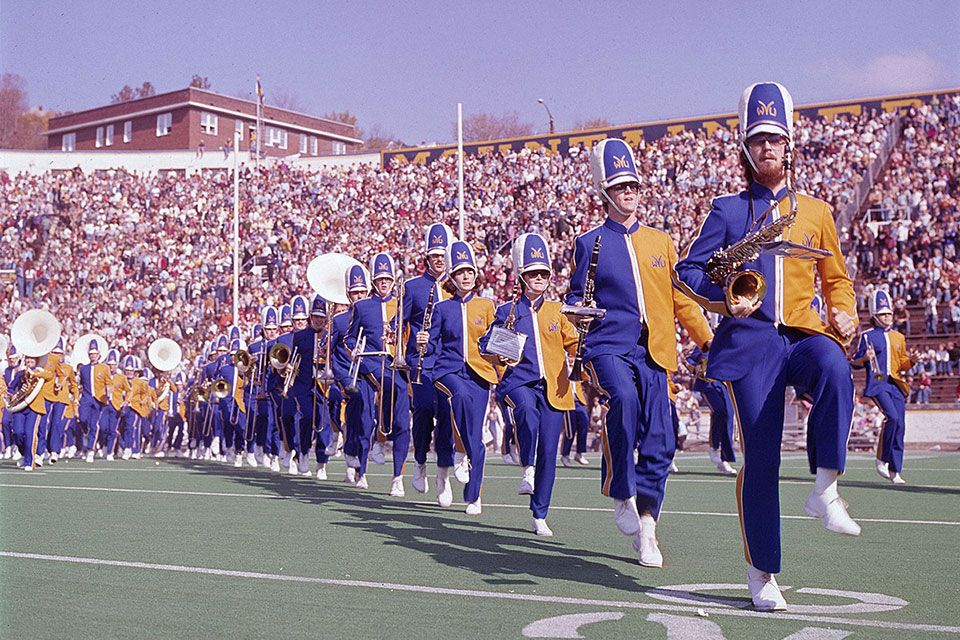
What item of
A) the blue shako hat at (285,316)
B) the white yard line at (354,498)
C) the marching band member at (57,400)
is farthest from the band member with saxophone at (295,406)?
the marching band member at (57,400)

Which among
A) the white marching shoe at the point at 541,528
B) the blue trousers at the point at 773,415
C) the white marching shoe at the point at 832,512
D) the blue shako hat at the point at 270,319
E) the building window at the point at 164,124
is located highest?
the building window at the point at 164,124

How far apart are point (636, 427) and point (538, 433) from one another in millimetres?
2059

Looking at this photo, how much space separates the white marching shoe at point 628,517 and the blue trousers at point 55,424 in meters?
15.6

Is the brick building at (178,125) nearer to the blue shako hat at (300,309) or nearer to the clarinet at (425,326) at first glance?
the blue shako hat at (300,309)

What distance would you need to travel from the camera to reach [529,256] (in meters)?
9.73

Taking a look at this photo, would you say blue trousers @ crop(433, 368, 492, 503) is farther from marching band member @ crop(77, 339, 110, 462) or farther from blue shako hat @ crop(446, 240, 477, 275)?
marching band member @ crop(77, 339, 110, 462)

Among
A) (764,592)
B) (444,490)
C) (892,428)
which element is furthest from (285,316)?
(764,592)

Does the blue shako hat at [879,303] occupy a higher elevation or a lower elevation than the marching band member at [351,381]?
higher

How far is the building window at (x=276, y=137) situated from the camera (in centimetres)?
7956

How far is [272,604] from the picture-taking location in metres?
5.37

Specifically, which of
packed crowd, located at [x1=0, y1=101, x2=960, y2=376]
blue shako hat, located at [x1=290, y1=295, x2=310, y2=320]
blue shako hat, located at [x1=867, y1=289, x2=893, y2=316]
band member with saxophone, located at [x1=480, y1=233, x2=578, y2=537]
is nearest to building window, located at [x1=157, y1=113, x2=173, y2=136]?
packed crowd, located at [x1=0, y1=101, x2=960, y2=376]

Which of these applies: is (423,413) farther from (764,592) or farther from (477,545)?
(764,592)

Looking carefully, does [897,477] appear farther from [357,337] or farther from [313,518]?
[313,518]

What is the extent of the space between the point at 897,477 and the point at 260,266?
29330 millimetres
